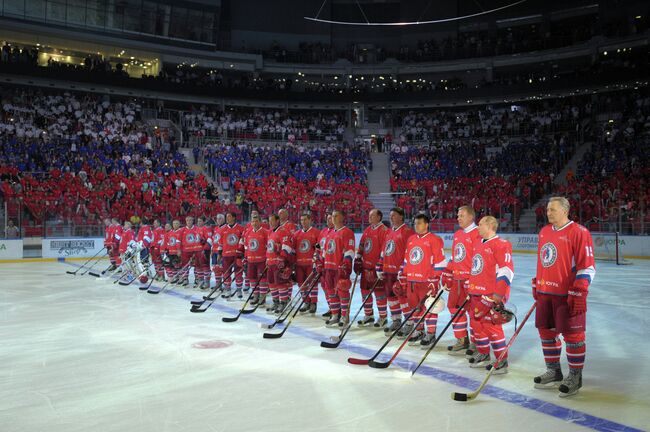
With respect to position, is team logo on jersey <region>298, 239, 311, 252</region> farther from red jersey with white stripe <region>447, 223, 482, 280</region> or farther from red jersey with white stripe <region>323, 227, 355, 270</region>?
red jersey with white stripe <region>447, 223, 482, 280</region>

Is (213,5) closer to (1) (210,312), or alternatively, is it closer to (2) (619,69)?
(2) (619,69)

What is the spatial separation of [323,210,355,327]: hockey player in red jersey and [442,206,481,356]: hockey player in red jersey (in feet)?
7.23

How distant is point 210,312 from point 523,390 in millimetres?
Result: 6223

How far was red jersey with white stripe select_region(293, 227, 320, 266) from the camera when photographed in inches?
405

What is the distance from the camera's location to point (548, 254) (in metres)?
5.48

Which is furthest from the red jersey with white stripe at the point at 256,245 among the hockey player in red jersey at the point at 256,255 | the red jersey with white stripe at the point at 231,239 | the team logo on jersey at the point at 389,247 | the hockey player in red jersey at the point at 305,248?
the team logo on jersey at the point at 389,247

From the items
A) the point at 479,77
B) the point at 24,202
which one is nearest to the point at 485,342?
the point at 24,202

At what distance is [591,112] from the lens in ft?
110

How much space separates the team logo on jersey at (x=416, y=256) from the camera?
7.35 meters

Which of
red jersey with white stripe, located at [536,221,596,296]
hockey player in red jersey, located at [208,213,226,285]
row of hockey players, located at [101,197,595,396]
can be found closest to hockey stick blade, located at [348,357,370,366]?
row of hockey players, located at [101,197,595,396]

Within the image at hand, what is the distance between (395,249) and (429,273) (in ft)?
3.25

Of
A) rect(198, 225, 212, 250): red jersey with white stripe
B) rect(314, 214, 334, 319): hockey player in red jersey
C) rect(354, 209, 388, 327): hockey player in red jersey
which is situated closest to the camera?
rect(354, 209, 388, 327): hockey player in red jersey

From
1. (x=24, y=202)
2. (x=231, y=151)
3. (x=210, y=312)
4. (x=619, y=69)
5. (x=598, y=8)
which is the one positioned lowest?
(x=210, y=312)

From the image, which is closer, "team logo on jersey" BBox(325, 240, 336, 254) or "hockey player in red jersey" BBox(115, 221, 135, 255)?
"team logo on jersey" BBox(325, 240, 336, 254)
